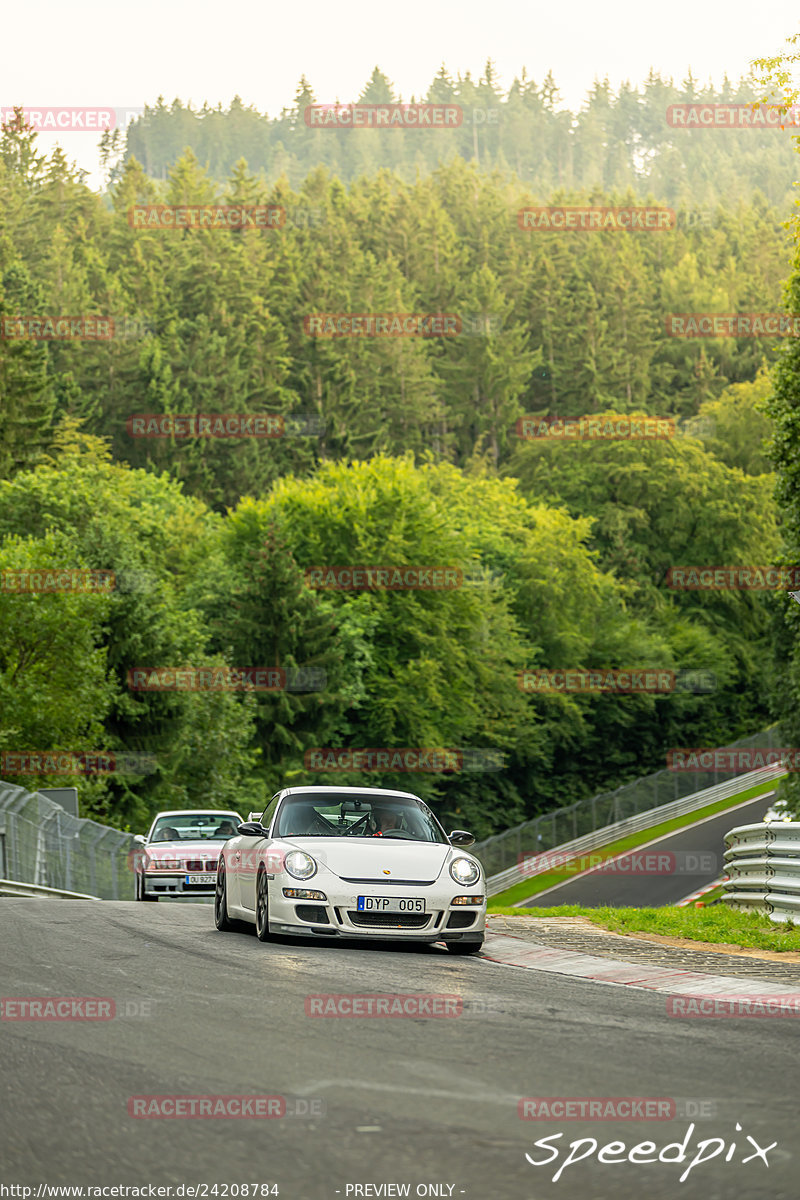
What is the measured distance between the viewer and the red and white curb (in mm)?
10746

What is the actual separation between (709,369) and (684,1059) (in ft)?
367

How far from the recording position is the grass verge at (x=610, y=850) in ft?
159

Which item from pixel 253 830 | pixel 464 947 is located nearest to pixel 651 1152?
pixel 464 947

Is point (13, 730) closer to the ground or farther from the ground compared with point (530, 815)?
farther from the ground

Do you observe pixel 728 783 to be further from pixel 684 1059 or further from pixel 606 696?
pixel 684 1059

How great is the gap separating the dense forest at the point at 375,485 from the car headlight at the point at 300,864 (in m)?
20.6

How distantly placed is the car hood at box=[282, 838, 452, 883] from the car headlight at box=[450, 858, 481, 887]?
0.35 ft

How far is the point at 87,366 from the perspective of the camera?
98.0 metres

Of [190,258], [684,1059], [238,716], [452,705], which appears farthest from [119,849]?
[190,258]
